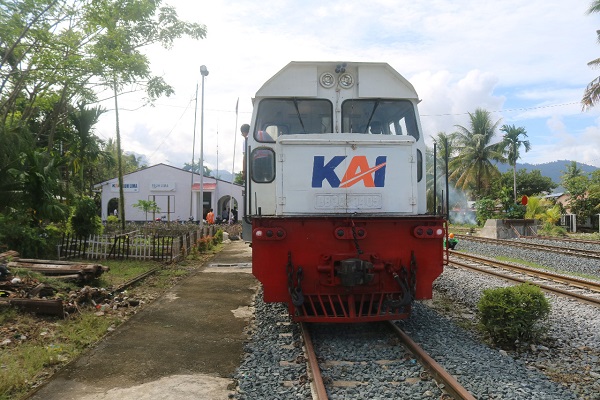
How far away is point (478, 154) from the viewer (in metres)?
42.7

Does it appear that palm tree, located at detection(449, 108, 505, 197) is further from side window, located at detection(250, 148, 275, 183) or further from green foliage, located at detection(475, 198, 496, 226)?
side window, located at detection(250, 148, 275, 183)

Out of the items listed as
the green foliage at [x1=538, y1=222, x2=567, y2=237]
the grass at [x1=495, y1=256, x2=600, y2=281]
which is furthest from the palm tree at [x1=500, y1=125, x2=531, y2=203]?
the grass at [x1=495, y1=256, x2=600, y2=281]

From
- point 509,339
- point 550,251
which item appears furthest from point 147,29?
point 550,251

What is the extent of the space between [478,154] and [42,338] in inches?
1663

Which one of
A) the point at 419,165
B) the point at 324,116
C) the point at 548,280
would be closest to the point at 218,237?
the point at 548,280

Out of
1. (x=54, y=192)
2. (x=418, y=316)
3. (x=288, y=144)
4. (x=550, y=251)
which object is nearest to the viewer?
(x=288, y=144)

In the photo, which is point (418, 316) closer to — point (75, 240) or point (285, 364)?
point (285, 364)

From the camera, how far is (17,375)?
4.36 m

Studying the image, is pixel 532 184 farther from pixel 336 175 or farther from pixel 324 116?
pixel 336 175

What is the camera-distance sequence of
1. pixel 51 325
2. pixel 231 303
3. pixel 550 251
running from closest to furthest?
pixel 51 325 < pixel 231 303 < pixel 550 251

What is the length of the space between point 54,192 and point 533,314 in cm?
1017

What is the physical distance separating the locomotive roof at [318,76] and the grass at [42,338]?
3.90 meters

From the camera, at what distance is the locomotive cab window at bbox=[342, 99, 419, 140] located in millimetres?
6555

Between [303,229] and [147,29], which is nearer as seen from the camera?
[303,229]
